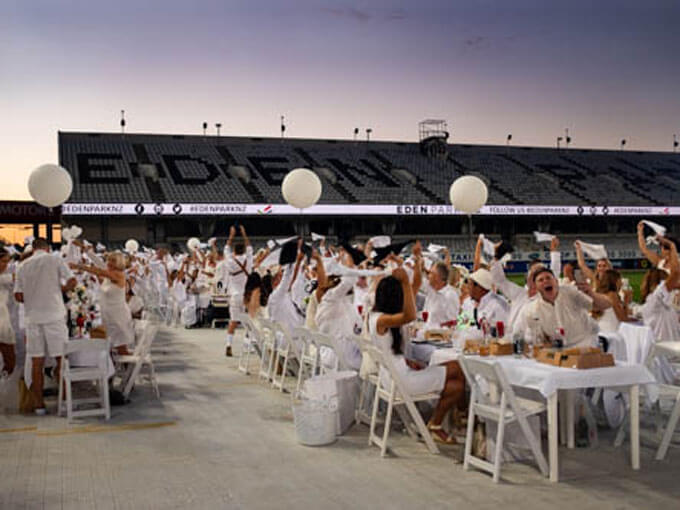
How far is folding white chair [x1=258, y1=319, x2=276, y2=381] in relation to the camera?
353 inches

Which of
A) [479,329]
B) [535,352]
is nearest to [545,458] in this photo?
[535,352]

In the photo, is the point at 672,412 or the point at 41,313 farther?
the point at 41,313

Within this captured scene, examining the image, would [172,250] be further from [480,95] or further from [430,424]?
[430,424]

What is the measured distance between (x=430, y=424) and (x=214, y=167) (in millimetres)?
33192

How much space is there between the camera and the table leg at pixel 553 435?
16.1 ft

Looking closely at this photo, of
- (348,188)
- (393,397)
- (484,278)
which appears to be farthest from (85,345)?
(348,188)

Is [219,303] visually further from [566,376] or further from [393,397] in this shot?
[566,376]

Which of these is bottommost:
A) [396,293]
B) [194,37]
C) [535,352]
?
[535,352]

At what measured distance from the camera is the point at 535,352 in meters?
5.51

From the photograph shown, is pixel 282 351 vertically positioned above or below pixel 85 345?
below

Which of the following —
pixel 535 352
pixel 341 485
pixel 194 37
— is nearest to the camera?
pixel 341 485

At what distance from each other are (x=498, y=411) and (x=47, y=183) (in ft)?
22.9

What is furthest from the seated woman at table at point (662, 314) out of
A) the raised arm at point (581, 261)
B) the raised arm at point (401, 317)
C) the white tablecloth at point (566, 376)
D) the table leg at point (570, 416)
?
the raised arm at point (401, 317)

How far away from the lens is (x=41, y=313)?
747 centimetres
